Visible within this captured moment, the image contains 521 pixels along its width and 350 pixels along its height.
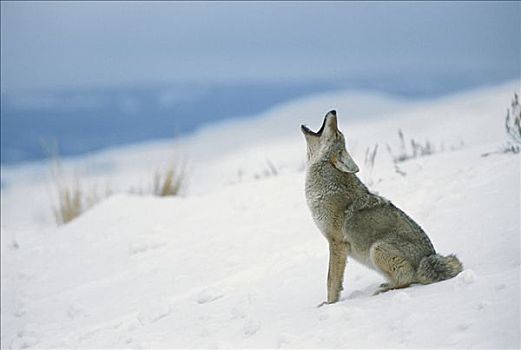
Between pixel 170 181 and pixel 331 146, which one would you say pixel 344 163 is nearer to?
pixel 331 146

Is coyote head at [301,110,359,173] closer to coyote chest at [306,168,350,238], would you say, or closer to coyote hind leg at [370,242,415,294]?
coyote chest at [306,168,350,238]

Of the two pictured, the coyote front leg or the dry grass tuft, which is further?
the dry grass tuft

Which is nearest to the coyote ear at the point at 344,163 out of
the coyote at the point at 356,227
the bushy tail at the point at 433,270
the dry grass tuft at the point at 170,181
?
the coyote at the point at 356,227

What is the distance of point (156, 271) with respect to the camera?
7.79m

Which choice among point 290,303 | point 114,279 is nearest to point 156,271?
point 114,279

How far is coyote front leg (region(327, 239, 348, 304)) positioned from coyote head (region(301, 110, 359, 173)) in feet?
1.57

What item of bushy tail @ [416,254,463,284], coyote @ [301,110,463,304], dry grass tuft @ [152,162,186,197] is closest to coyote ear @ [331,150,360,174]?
coyote @ [301,110,463,304]

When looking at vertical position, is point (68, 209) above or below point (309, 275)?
above

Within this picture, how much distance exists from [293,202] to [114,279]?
2.23m

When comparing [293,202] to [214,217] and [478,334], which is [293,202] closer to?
[214,217]

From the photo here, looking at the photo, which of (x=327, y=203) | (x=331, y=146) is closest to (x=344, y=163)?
(x=331, y=146)

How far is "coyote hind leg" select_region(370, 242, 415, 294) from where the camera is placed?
4473mm

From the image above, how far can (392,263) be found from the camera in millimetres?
4484

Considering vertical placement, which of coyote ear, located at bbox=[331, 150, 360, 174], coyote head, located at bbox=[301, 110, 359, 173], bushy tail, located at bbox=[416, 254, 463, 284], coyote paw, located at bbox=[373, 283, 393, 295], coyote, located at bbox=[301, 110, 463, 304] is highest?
coyote head, located at bbox=[301, 110, 359, 173]
